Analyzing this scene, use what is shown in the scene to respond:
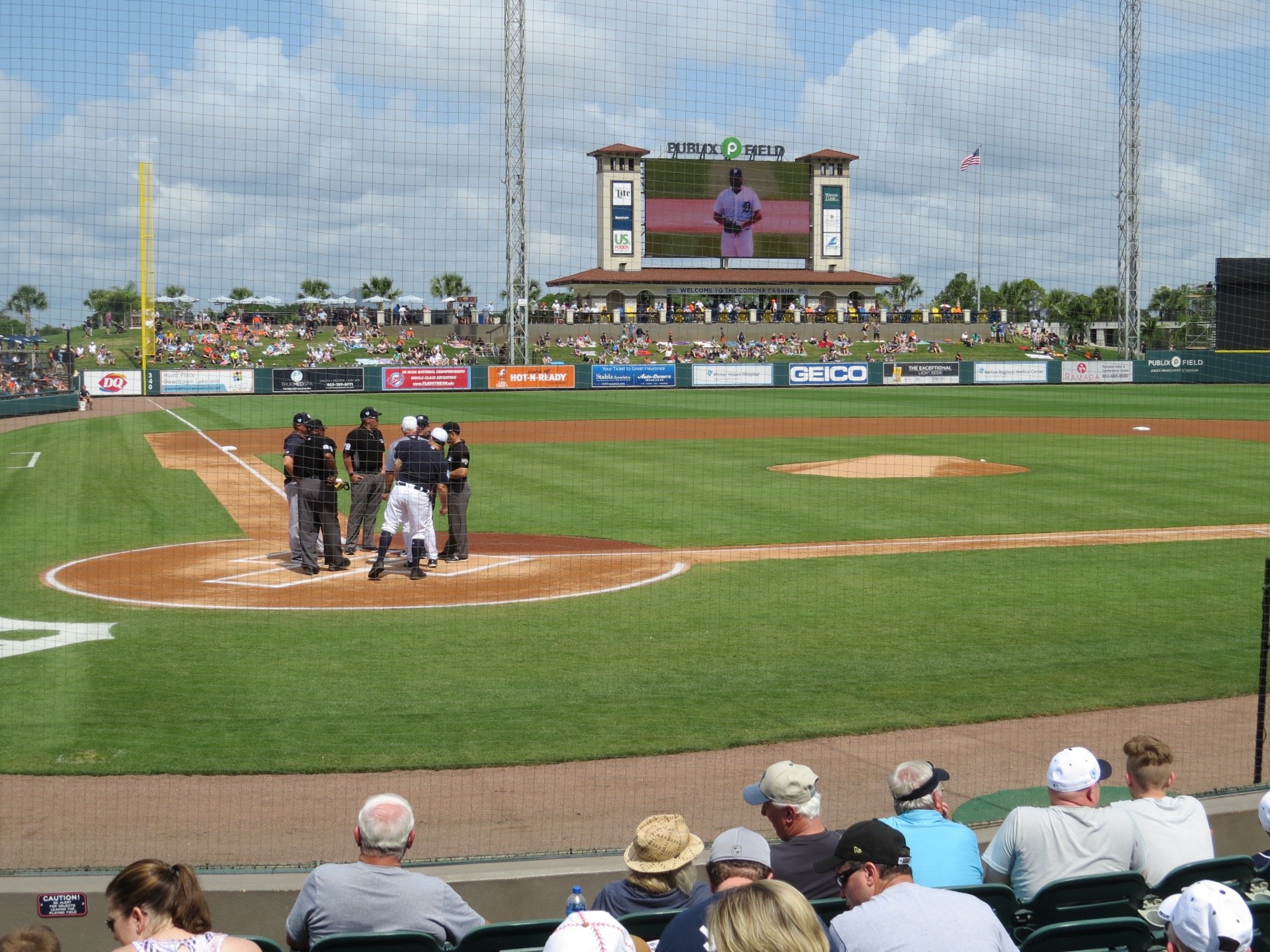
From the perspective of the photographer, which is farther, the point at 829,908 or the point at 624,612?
the point at 624,612

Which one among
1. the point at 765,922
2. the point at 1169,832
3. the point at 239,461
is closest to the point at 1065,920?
the point at 1169,832

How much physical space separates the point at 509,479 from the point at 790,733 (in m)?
17.6

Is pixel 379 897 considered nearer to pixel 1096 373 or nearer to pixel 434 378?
pixel 434 378

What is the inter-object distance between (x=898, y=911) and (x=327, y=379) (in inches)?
2165

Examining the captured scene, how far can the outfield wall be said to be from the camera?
56250 millimetres

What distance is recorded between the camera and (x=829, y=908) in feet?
15.6

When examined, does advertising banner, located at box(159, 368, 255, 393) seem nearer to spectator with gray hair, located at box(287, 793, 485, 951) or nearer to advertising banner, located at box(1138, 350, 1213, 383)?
advertising banner, located at box(1138, 350, 1213, 383)

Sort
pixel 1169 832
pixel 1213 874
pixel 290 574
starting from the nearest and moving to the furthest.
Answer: pixel 1213 874, pixel 1169 832, pixel 290 574

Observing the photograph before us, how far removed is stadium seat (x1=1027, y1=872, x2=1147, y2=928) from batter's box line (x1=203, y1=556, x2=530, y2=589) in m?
11.5

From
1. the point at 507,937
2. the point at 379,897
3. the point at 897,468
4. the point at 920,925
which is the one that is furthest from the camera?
the point at 897,468

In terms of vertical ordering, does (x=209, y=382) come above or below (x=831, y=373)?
below

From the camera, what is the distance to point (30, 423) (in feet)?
136

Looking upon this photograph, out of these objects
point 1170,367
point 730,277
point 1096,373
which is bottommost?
point 1096,373

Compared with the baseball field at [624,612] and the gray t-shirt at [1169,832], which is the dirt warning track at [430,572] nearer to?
the baseball field at [624,612]
